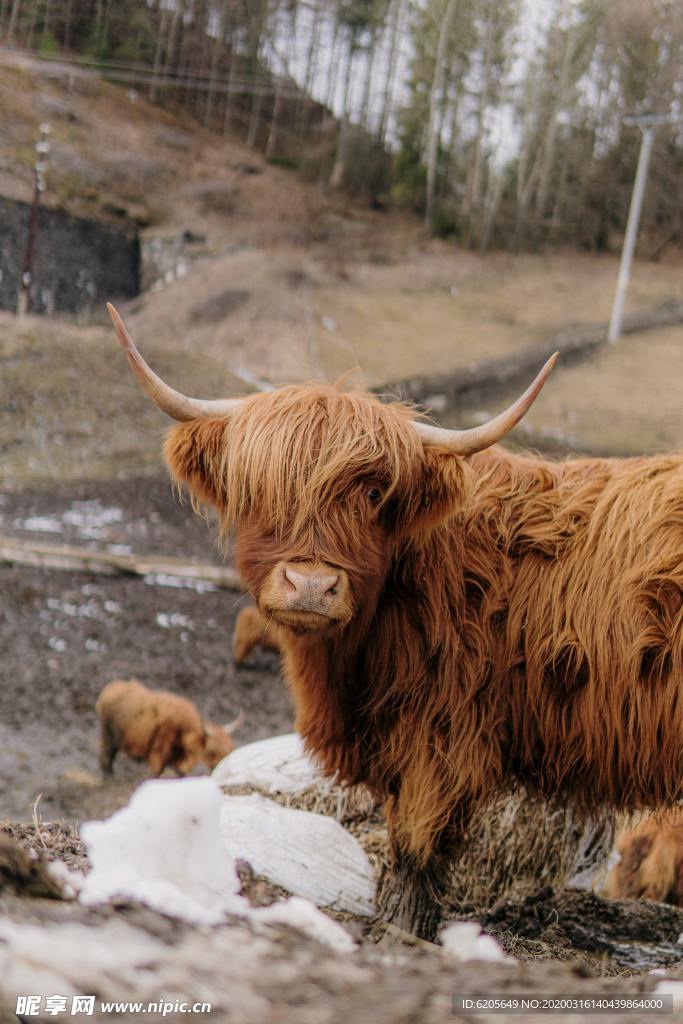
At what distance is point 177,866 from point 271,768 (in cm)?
196

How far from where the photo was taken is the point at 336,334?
4605 millimetres

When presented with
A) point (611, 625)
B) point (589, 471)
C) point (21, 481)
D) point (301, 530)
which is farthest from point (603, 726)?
point (21, 481)

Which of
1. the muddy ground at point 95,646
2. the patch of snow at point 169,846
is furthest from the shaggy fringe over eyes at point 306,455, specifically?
the muddy ground at point 95,646

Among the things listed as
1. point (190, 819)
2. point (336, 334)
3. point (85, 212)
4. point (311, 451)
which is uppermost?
point (85, 212)

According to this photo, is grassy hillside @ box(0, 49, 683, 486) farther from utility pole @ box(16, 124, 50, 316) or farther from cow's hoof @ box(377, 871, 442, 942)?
cow's hoof @ box(377, 871, 442, 942)

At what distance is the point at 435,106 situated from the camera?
4.76m

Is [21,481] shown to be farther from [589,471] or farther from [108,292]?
[589,471]

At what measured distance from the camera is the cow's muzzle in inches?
70.9

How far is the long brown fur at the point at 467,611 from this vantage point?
205 cm

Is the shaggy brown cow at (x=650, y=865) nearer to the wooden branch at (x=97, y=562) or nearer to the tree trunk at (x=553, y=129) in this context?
the wooden branch at (x=97, y=562)

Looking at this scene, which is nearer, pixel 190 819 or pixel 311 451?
pixel 190 819

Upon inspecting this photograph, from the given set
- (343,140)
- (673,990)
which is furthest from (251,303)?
(673,990)

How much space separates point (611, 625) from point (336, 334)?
9.31 feet

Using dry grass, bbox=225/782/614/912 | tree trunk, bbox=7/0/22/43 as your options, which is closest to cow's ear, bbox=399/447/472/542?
dry grass, bbox=225/782/614/912
